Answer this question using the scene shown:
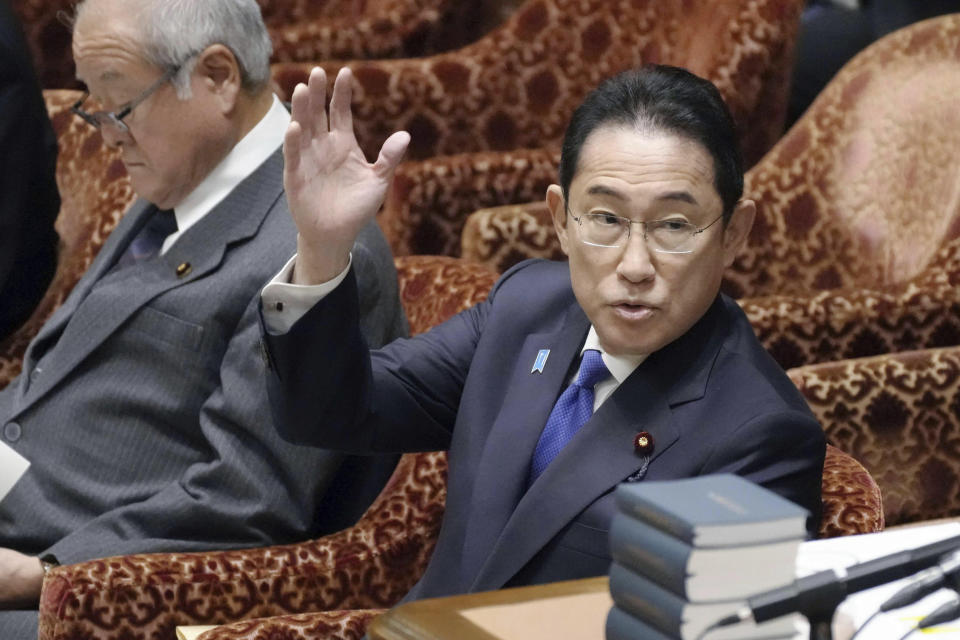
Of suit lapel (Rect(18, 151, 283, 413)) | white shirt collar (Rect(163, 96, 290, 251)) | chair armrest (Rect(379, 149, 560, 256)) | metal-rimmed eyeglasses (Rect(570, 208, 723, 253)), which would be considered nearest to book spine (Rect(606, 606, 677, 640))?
metal-rimmed eyeglasses (Rect(570, 208, 723, 253))

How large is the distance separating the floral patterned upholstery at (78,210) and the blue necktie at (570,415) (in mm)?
1199

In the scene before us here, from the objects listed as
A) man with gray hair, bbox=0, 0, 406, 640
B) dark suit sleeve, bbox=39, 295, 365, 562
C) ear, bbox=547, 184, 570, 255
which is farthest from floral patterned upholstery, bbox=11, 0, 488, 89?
ear, bbox=547, 184, 570, 255

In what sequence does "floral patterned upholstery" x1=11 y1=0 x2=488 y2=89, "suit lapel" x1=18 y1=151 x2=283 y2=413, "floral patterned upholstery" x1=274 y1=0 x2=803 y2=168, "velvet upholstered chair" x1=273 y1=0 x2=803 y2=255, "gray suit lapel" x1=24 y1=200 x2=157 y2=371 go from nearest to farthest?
1. "suit lapel" x1=18 y1=151 x2=283 y2=413
2. "gray suit lapel" x1=24 y1=200 x2=157 y2=371
3. "velvet upholstered chair" x1=273 y1=0 x2=803 y2=255
4. "floral patterned upholstery" x1=274 y1=0 x2=803 y2=168
5. "floral patterned upholstery" x1=11 y1=0 x2=488 y2=89

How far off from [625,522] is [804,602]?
5.1 inches

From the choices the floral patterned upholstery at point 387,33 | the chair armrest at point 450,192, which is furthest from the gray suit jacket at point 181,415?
the floral patterned upholstery at point 387,33

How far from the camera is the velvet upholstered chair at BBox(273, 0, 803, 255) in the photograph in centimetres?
303

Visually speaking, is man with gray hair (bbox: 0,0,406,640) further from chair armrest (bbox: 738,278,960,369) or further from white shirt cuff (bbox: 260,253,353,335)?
chair armrest (bbox: 738,278,960,369)

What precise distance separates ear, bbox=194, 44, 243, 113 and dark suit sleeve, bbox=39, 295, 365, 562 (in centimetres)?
33

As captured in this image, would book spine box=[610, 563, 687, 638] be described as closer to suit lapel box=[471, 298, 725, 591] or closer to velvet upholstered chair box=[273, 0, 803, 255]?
suit lapel box=[471, 298, 725, 591]

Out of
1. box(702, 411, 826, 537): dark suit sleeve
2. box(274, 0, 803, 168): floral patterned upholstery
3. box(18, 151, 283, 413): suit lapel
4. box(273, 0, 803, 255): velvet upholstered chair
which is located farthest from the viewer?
box(274, 0, 803, 168): floral patterned upholstery

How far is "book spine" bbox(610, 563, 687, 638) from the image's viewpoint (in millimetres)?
1025

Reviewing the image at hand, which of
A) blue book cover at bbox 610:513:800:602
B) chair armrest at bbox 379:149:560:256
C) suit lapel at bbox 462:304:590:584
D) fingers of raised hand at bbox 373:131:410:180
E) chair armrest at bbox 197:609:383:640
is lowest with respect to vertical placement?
chair armrest at bbox 197:609:383:640

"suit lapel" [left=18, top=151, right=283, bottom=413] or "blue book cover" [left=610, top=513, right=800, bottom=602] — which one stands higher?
"blue book cover" [left=610, top=513, right=800, bottom=602]

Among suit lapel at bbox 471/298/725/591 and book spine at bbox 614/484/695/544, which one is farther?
suit lapel at bbox 471/298/725/591
